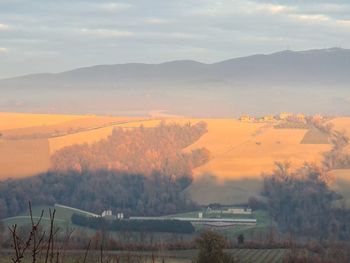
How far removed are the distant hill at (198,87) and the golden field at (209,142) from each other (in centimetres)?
1291

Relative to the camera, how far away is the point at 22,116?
262ft

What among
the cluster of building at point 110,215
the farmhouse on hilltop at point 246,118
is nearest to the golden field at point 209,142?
the farmhouse on hilltop at point 246,118

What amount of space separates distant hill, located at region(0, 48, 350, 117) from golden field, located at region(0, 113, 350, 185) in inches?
508

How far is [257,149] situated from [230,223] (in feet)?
51.6

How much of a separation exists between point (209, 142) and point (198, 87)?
54.6 m

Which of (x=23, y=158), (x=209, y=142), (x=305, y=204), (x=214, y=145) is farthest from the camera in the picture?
(x=209, y=142)

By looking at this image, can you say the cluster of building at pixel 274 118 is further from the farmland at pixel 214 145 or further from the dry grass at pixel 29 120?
the dry grass at pixel 29 120

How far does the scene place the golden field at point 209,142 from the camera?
60906 mm

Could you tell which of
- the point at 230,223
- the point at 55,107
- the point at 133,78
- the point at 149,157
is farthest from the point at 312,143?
the point at 133,78

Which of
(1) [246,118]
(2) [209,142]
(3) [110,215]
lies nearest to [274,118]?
(1) [246,118]

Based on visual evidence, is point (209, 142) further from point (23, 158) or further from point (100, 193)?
point (23, 158)

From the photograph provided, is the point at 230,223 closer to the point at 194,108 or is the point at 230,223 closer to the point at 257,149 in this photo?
the point at 257,149

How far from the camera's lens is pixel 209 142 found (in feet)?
221

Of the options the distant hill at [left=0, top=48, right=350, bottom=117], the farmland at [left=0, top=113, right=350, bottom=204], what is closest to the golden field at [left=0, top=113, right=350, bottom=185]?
the farmland at [left=0, top=113, right=350, bottom=204]
